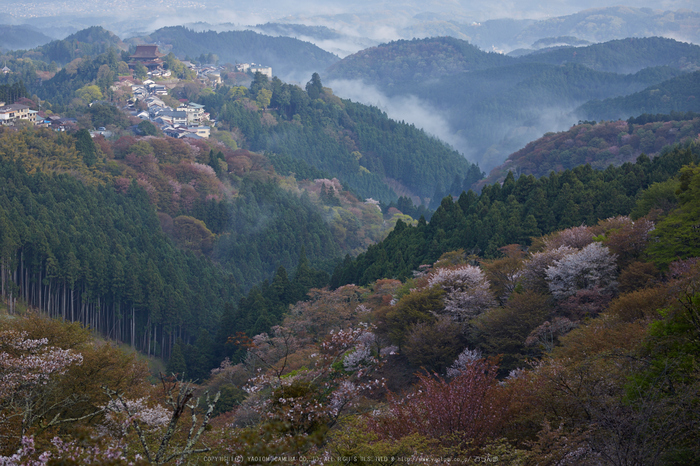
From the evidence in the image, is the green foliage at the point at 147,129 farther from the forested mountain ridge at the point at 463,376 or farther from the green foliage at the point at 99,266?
the forested mountain ridge at the point at 463,376

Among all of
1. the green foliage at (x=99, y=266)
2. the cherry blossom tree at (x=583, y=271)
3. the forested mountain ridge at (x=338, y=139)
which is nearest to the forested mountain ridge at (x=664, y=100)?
the forested mountain ridge at (x=338, y=139)

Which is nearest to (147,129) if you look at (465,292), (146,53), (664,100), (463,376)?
(146,53)

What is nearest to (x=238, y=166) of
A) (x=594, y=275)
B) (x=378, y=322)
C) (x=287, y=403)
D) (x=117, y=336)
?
(x=117, y=336)

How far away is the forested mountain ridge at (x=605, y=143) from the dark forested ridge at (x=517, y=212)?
38658 mm

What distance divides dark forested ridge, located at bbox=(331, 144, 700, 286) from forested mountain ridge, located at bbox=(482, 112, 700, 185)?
38.7 m

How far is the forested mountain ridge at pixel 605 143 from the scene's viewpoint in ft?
303

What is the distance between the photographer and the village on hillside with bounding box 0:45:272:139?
353 ft

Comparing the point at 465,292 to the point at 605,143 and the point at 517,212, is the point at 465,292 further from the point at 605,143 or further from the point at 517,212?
the point at 605,143

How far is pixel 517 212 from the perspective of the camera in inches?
1903

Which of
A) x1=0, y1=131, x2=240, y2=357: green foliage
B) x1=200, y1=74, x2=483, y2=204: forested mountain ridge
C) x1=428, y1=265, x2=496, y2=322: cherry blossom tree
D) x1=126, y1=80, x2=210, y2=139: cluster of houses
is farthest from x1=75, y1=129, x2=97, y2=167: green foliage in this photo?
x1=428, y1=265, x2=496, y2=322: cherry blossom tree

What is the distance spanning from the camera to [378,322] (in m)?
33.2

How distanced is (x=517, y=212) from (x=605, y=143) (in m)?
60.0

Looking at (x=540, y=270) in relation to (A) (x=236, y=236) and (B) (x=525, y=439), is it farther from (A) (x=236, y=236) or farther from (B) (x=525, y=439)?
(A) (x=236, y=236)

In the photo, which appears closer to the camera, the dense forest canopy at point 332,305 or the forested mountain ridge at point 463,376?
the forested mountain ridge at point 463,376
